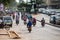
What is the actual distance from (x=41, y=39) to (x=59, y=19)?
61.7 feet

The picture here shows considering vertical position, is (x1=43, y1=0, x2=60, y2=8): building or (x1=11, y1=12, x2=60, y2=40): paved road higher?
(x1=11, y1=12, x2=60, y2=40): paved road

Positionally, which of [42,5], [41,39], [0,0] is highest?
[0,0]

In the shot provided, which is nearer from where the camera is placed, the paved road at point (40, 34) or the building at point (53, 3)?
the paved road at point (40, 34)

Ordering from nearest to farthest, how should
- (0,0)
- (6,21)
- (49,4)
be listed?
(0,0)
(6,21)
(49,4)

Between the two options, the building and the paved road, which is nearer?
the paved road

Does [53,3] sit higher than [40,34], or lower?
lower

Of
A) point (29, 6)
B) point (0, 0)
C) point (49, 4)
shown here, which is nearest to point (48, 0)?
point (49, 4)

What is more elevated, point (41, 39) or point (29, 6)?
point (41, 39)

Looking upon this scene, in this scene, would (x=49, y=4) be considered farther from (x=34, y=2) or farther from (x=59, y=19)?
(x=59, y=19)

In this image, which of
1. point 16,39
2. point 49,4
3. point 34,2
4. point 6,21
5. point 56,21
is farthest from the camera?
point 49,4

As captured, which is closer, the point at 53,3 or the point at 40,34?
the point at 40,34

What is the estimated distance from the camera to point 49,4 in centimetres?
10888

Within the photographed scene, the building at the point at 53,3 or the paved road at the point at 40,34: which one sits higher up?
the paved road at the point at 40,34

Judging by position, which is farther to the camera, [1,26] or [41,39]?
[1,26]
